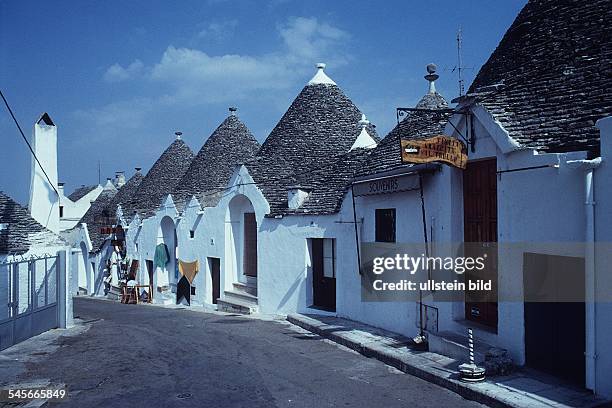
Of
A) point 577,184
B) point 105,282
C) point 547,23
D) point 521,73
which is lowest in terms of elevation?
point 105,282

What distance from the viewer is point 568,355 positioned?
761 centimetres

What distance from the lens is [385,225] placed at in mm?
12742

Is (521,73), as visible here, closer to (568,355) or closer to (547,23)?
(547,23)

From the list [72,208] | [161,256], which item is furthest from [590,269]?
[72,208]

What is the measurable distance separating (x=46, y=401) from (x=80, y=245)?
102 ft

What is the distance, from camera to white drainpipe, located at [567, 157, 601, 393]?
272 inches

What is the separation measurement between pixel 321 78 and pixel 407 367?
1495cm

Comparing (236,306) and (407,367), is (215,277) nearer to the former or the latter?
(236,306)

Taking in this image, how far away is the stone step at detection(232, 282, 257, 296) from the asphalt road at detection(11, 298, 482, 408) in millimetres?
5179

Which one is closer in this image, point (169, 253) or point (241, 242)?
point (241, 242)

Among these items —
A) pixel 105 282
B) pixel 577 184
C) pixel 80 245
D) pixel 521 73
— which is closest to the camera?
pixel 577 184

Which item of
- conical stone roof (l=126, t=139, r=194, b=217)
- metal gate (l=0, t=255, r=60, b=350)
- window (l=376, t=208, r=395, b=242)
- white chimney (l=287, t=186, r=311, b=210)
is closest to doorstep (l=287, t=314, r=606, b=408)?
window (l=376, t=208, r=395, b=242)

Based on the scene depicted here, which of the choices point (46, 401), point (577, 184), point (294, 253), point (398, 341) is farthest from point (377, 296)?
point (46, 401)

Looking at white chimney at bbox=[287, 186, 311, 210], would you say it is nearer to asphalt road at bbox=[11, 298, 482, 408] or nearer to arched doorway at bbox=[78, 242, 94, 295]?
asphalt road at bbox=[11, 298, 482, 408]
